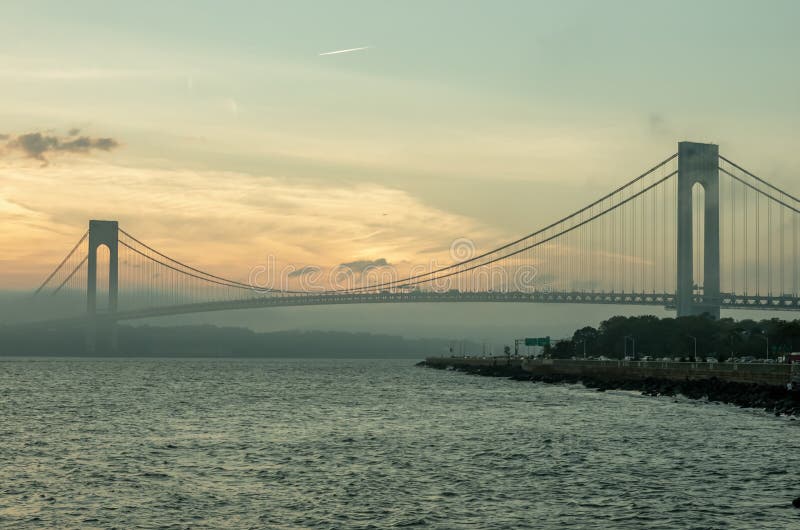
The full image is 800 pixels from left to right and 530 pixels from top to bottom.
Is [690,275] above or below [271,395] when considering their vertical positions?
above

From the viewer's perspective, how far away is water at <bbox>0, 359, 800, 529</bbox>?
27719 mm

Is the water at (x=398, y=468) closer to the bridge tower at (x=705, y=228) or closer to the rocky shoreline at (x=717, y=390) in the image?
the rocky shoreline at (x=717, y=390)

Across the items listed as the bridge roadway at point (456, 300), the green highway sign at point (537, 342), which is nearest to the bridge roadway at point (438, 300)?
the bridge roadway at point (456, 300)

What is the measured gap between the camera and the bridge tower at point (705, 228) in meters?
133

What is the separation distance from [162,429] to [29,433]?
6099 millimetres

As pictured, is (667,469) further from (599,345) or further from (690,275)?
(599,345)

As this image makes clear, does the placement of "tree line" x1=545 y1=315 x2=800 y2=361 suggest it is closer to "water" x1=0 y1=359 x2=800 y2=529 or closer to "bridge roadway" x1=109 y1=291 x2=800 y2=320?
"bridge roadway" x1=109 y1=291 x2=800 y2=320

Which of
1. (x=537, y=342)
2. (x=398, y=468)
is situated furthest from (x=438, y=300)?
(x=398, y=468)

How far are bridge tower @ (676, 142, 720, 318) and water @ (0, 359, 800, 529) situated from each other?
68.1 meters

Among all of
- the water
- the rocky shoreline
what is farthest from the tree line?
the water

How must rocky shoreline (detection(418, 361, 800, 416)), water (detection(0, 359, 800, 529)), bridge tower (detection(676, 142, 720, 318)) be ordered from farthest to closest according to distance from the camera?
1. bridge tower (detection(676, 142, 720, 318))
2. rocky shoreline (detection(418, 361, 800, 416))
3. water (detection(0, 359, 800, 529))

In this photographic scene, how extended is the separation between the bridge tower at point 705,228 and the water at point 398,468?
68081mm

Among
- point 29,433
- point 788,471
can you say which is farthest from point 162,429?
point 788,471

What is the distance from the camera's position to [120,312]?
17150 cm
